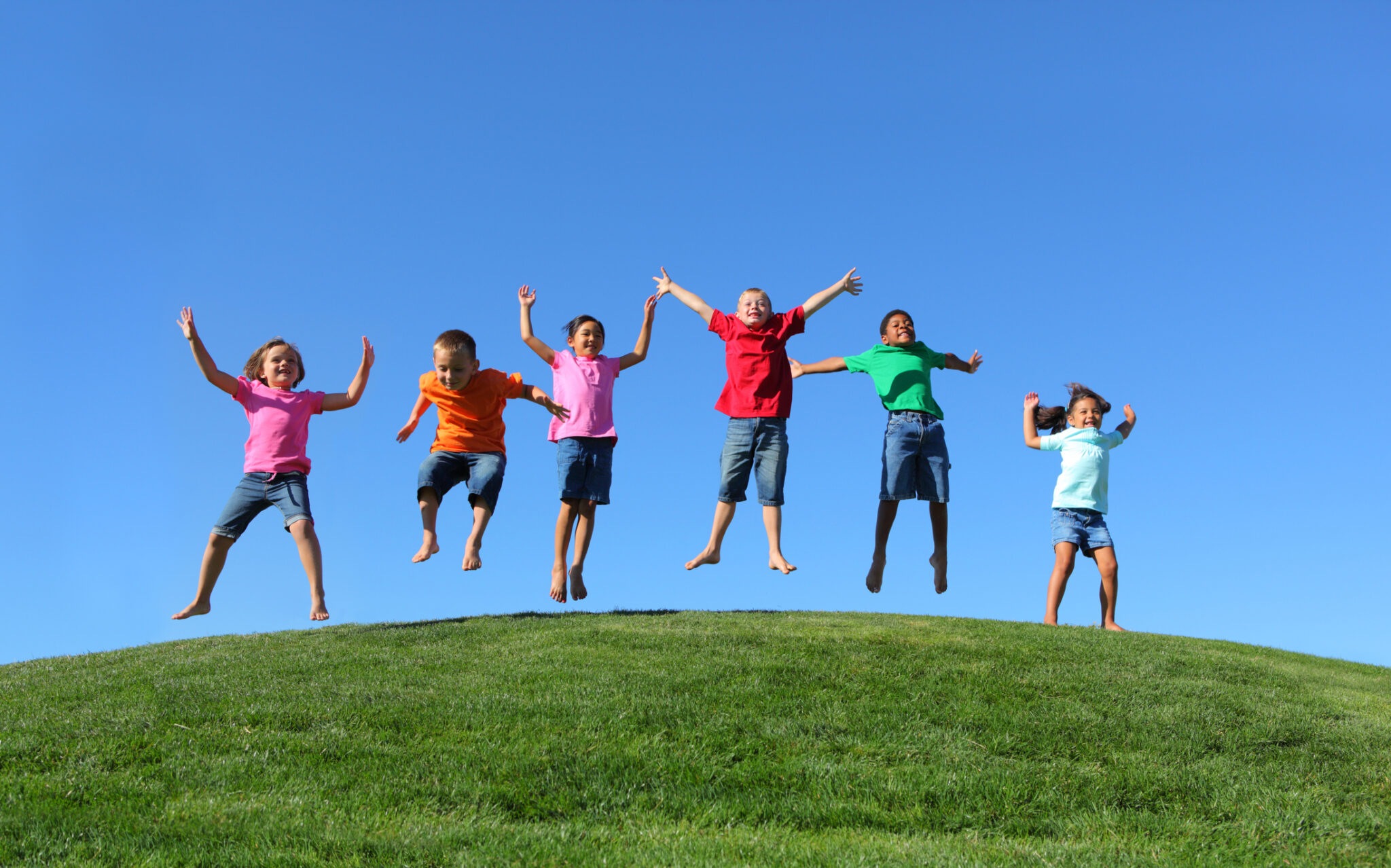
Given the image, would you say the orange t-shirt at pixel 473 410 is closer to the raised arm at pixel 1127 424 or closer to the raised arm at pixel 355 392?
the raised arm at pixel 355 392

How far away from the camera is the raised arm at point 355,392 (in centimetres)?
1320

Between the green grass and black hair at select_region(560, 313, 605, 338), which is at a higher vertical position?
black hair at select_region(560, 313, 605, 338)

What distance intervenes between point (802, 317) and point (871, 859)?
7727 millimetres

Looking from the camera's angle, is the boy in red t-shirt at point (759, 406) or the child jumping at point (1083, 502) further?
the child jumping at point (1083, 502)

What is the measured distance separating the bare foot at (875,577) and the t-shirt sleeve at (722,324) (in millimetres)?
3259

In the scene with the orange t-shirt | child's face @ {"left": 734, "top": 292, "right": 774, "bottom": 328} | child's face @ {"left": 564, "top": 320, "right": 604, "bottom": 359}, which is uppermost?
child's face @ {"left": 734, "top": 292, "right": 774, "bottom": 328}

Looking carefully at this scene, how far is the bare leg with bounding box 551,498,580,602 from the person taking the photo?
13.3 meters

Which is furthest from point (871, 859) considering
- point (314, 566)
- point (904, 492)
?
point (314, 566)

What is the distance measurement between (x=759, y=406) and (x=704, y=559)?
72.3 inches

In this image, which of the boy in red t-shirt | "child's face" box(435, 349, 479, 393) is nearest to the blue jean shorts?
"child's face" box(435, 349, 479, 393)

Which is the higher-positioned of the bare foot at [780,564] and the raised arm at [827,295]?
the raised arm at [827,295]

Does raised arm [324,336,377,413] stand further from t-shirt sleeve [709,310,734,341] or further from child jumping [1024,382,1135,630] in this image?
child jumping [1024,382,1135,630]

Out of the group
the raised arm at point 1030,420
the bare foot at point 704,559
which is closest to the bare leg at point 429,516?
the bare foot at point 704,559

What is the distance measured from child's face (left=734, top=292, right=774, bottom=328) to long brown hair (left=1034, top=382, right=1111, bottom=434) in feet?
14.9
